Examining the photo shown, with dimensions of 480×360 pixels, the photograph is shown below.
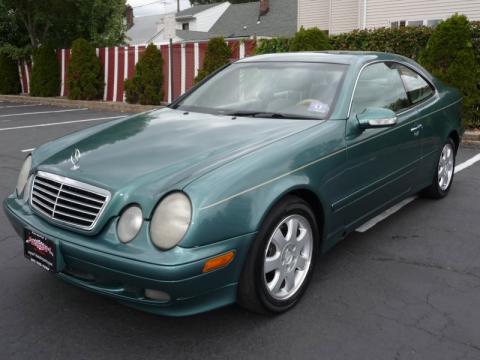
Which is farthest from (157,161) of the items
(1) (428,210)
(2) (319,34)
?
(2) (319,34)

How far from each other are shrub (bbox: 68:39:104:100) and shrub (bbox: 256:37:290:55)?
6.69 m

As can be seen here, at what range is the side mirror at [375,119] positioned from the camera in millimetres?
3396

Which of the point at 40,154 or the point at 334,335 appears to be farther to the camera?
the point at 40,154

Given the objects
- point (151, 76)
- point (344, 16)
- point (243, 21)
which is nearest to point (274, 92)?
point (151, 76)

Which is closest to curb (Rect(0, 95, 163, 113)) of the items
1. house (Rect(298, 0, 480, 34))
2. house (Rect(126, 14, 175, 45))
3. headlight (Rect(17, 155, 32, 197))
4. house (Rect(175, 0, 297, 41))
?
house (Rect(298, 0, 480, 34))

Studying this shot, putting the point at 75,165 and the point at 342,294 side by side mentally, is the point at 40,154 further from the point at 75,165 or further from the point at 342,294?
the point at 342,294

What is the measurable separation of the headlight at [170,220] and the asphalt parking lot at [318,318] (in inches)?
24.6

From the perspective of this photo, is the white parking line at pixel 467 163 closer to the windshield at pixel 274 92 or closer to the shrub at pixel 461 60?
the shrub at pixel 461 60

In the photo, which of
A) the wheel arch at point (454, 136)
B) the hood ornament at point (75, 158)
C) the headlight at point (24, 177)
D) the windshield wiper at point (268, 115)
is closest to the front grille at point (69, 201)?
the hood ornament at point (75, 158)

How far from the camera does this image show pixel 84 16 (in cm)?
1984

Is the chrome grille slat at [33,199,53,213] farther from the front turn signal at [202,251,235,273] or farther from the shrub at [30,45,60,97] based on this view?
the shrub at [30,45,60,97]

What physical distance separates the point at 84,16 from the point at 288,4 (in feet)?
76.9

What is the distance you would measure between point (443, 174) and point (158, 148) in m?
3.27

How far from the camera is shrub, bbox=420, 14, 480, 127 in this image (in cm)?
866
